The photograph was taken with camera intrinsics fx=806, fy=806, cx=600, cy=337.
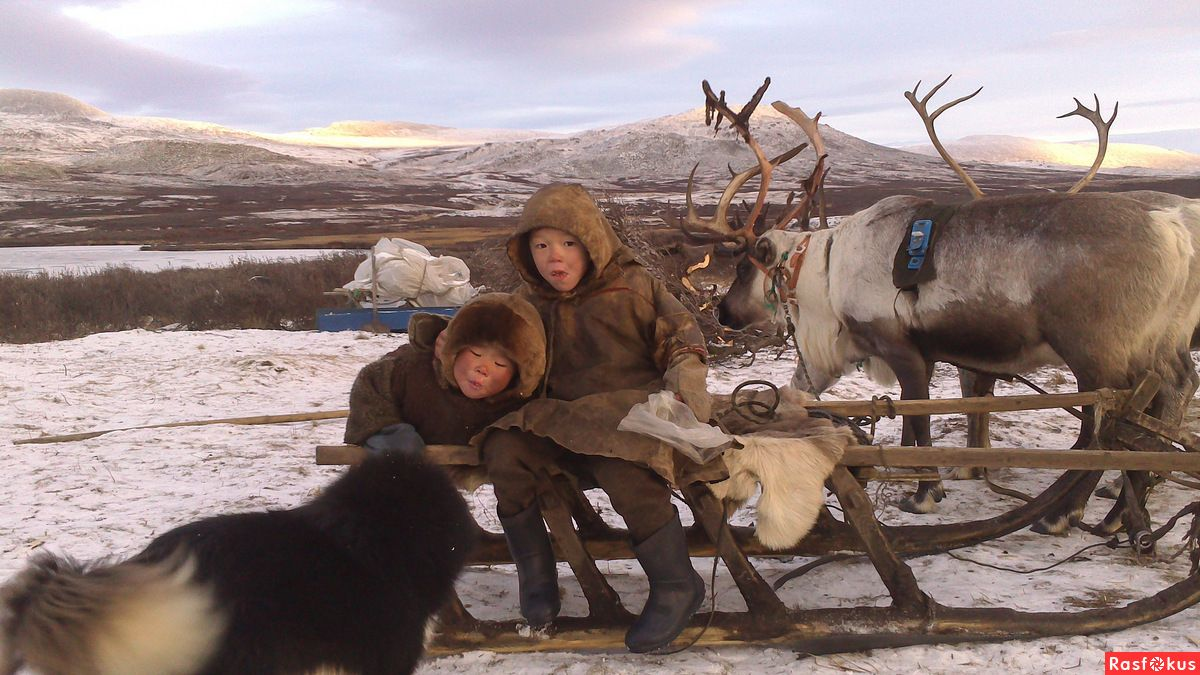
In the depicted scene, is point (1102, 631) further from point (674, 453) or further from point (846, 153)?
point (846, 153)

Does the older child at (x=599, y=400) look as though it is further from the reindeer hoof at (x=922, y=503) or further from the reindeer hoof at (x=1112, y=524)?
the reindeer hoof at (x=1112, y=524)

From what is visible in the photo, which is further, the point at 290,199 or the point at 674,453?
the point at 290,199

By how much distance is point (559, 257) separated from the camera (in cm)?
270

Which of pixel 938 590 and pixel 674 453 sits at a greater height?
pixel 674 453

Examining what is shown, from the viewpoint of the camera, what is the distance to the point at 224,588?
5.34 ft

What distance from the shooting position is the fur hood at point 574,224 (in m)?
2.64

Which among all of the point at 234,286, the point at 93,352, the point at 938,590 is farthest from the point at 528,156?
the point at 938,590

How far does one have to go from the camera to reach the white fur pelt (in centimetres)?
248

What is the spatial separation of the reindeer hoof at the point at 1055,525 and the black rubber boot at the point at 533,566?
226 cm

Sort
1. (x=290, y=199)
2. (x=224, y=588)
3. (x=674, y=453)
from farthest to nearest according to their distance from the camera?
(x=290, y=199), (x=674, y=453), (x=224, y=588)

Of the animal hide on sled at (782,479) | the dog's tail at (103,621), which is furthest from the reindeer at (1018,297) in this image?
the dog's tail at (103,621)

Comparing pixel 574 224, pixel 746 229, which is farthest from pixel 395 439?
pixel 746 229

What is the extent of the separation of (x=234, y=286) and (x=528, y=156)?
225 ft

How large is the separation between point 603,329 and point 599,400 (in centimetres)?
36
